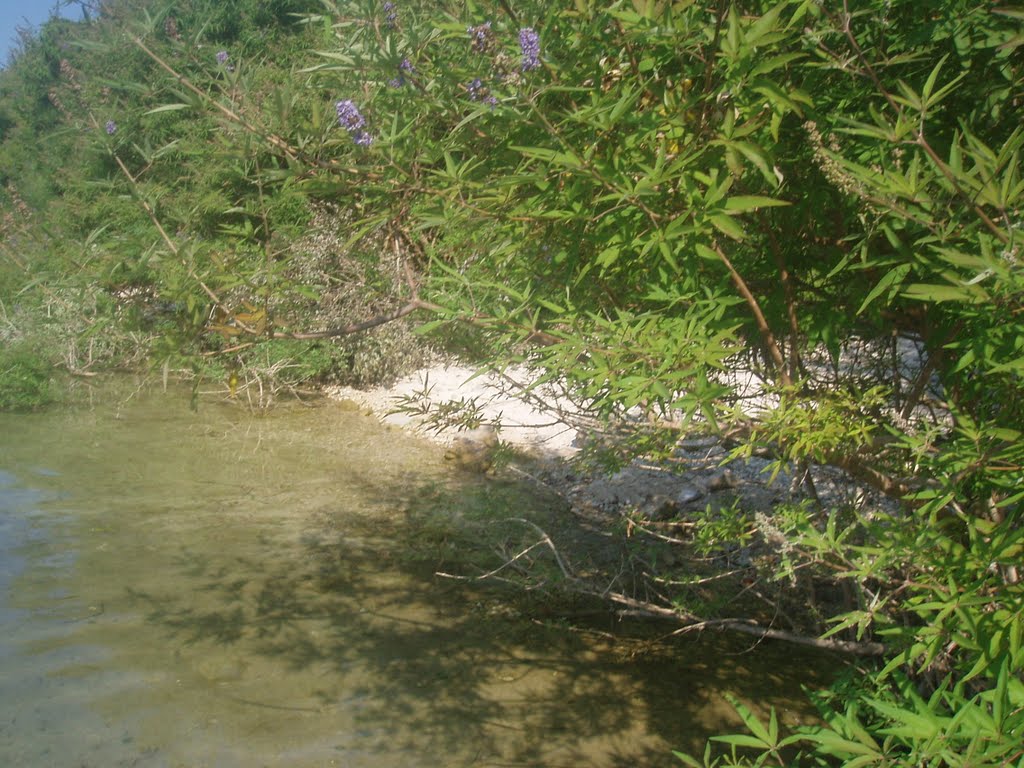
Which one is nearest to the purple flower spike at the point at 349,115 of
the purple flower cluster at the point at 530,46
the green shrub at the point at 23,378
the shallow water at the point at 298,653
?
the purple flower cluster at the point at 530,46

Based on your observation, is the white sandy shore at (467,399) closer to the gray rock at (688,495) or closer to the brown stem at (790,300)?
the gray rock at (688,495)

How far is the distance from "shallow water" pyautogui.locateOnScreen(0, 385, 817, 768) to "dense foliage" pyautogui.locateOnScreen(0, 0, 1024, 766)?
159 cm

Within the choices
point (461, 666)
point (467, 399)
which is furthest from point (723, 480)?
point (461, 666)

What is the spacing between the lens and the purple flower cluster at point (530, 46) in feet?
8.00

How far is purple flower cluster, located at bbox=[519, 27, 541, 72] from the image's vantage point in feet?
8.00

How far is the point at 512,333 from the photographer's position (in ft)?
9.05

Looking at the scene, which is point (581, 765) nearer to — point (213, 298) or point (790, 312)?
point (790, 312)

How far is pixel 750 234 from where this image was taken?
2.94 meters

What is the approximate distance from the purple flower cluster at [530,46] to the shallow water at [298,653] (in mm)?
3027

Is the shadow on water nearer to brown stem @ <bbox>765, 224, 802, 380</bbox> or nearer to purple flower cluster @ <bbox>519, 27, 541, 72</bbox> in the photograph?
brown stem @ <bbox>765, 224, 802, 380</bbox>

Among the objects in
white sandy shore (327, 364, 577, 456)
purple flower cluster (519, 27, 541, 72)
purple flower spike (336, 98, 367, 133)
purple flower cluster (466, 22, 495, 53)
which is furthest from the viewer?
white sandy shore (327, 364, 577, 456)

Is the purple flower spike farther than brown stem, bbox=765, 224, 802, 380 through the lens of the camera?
Yes

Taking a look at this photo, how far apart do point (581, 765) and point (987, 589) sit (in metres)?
2.38

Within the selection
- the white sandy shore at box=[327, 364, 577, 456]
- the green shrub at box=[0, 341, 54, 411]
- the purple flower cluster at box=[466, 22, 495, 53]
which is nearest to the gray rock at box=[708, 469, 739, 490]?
the white sandy shore at box=[327, 364, 577, 456]
